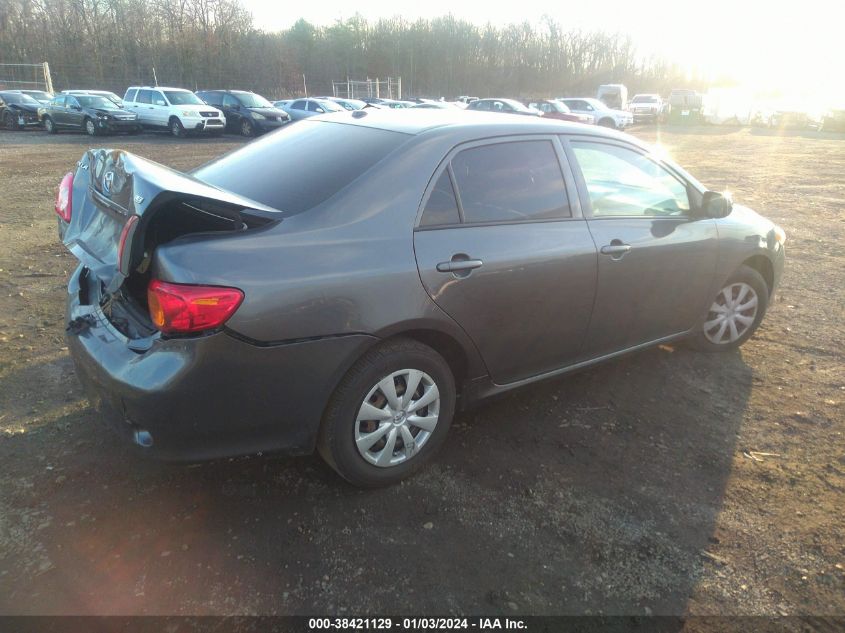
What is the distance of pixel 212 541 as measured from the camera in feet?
8.43

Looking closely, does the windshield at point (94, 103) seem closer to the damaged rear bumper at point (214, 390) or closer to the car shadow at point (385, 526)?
the car shadow at point (385, 526)

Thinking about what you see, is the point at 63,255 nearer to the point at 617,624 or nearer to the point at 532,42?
the point at 617,624

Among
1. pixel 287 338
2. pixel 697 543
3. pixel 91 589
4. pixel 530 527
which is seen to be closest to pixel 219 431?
pixel 287 338

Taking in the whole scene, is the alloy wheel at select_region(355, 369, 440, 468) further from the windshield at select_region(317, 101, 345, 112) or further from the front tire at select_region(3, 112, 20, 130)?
the front tire at select_region(3, 112, 20, 130)

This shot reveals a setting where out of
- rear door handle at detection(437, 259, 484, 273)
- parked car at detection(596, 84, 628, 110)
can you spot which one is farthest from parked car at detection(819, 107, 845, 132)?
rear door handle at detection(437, 259, 484, 273)

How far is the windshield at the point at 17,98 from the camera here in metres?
25.1

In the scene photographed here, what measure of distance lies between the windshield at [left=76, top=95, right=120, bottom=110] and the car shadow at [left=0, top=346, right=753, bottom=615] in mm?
23446

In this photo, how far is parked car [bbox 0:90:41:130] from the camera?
24859mm

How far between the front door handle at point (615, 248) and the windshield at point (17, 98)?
94.7ft

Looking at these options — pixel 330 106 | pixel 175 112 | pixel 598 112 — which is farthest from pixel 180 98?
pixel 598 112

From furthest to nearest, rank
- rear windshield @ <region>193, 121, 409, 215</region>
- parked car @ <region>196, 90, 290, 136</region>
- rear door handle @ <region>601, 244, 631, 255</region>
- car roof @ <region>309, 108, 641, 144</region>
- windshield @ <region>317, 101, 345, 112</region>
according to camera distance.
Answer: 1. windshield @ <region>317, 101, 345, 112</region>
2. parked car @ <region>196, 90, 290, 136</region>
3. rear door handle @ <region>601, 244, 631, 255</region>
4. car roof @ <region>309, 108, 641, 144</region>
5. rear windshield @ <region>193, 121, 409, 215</region>

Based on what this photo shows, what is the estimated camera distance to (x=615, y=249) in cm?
341

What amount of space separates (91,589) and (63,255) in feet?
16.8

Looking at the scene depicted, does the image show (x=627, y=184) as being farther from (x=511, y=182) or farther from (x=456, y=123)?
(x=456, y=123)
